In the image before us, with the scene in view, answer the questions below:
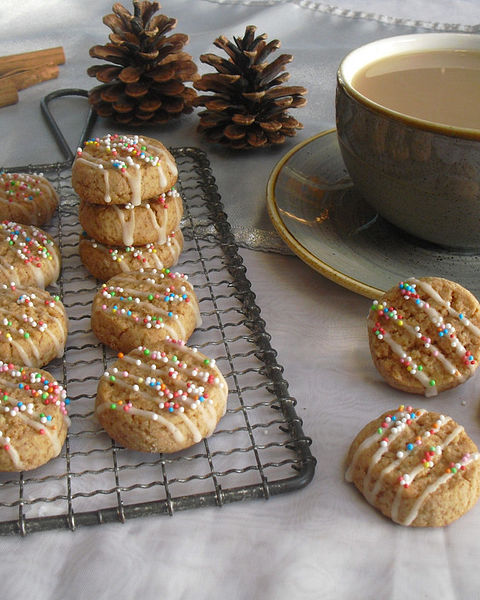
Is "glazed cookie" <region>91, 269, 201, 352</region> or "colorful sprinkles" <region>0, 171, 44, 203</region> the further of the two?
"colorful sprinkles" <region>0, 171, 44, 203</region>

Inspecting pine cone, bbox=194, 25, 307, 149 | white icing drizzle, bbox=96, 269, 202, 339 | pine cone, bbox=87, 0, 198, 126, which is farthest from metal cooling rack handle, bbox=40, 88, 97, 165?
white icing drizzle, bbox=96, 269, 202, 339

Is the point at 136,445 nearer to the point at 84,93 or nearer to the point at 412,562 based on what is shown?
the point at 412,562

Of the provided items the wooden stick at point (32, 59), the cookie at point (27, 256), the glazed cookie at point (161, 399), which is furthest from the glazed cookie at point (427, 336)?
the wooden stick at point (32, 59)

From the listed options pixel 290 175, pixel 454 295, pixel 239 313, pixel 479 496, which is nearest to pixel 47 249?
pixel 239 313

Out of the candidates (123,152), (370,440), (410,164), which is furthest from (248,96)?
(370,440)

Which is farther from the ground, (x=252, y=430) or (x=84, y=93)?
(x=84, y=93)

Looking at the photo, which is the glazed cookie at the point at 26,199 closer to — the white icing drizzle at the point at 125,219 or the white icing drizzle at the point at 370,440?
the white icing drizzle at the point at 125,219

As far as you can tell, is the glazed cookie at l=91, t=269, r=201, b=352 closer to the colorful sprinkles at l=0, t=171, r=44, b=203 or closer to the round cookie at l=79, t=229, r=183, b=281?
the round cookie at l=79, t=229, r=183, b=281
